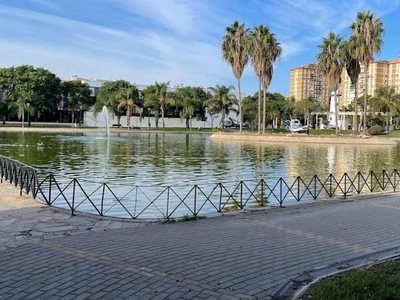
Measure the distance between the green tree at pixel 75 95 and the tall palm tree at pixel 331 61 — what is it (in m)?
52.4

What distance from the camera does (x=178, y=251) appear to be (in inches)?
275

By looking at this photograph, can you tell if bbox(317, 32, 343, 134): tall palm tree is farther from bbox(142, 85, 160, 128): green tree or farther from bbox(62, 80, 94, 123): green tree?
bbox(62, 80, 94, 123): green tree

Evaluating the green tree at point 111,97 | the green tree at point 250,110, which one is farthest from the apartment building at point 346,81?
the green tree at point 111,97

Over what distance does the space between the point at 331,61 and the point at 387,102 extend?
4281cm

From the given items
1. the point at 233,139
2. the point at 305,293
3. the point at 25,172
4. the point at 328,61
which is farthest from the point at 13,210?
the point at 328,61

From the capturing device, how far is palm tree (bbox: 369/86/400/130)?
9231cm

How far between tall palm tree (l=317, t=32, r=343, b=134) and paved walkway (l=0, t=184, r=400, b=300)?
4899 centimetres

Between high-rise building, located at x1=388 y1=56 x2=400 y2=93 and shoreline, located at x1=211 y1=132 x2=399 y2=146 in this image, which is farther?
high-rise building, located at x1=388 y1=56 x2=400 y2=93

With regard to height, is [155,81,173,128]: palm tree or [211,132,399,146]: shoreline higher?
[155,81,173,128]: palm tree

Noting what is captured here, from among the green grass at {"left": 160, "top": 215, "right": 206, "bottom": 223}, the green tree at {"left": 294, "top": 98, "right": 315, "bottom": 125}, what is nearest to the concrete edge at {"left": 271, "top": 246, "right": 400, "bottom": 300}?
the green grass at {"left": 160, "top": 215, "right": 206, "bottom": 223}

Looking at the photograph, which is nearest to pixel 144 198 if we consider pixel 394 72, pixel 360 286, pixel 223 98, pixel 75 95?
pixel 360 286

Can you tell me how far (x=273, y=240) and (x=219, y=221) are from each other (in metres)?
2.03

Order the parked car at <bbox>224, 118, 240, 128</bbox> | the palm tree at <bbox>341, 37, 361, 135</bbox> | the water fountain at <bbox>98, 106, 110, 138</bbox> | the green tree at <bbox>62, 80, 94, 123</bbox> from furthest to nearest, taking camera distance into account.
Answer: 1. the parked car at <bbox>224, 118, 240, 128</bbox>
2. the green tree at <bbox>62, 80, 94, 123</bbox>
3. the water fountain at <bbox>98, 106, 110, 138</bbox>
4. the palm tree at <bbox>341, 37, 361, 135</bbox>

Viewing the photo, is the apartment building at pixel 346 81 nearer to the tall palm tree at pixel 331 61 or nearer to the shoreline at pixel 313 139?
the tall palm tree at pixel 331 61
